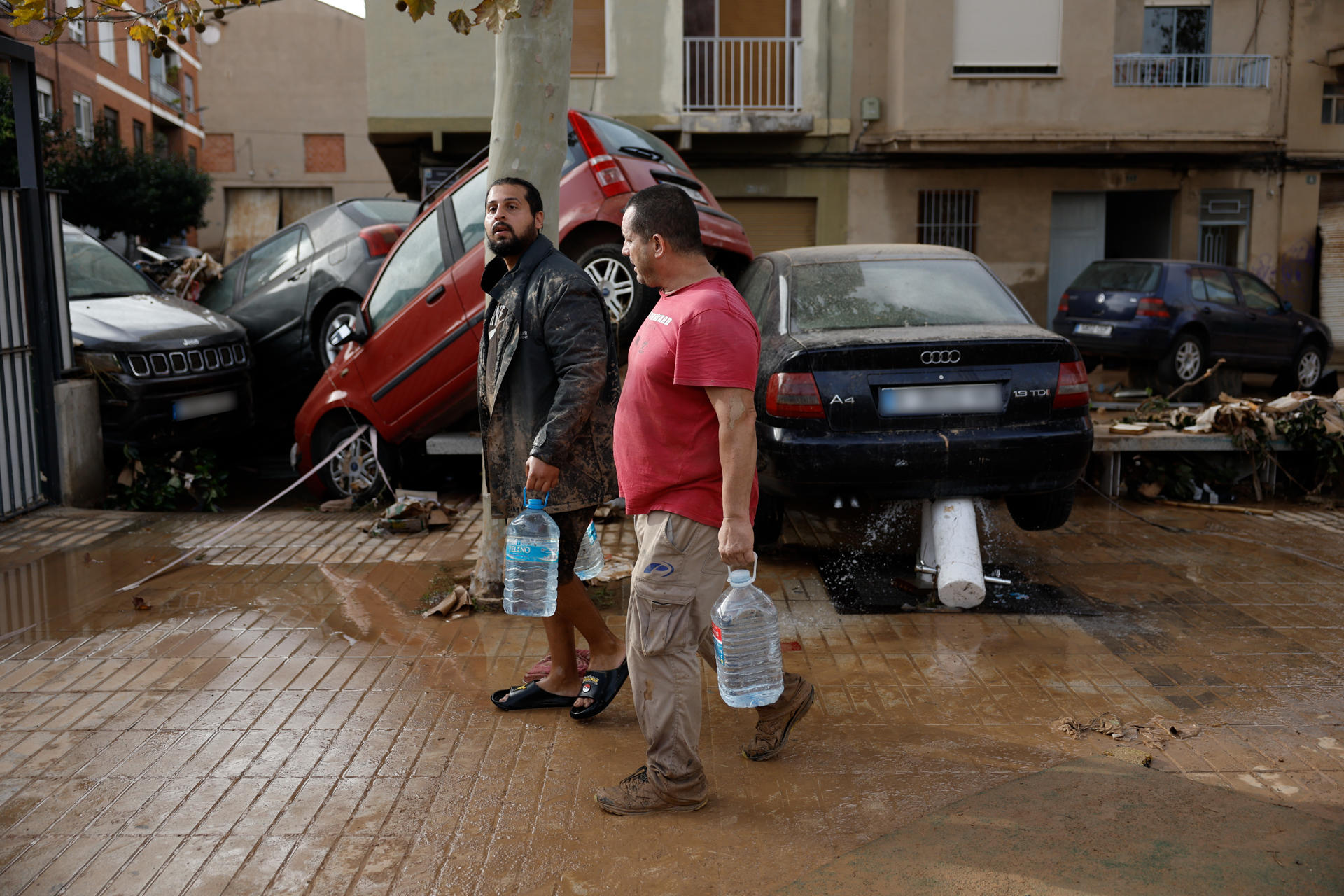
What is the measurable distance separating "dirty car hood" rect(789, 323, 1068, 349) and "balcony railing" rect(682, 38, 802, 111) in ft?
48.2

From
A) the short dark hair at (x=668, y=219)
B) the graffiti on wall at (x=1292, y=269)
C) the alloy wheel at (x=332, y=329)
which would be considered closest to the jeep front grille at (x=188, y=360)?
the alloy wheel at (x=332, y=329)

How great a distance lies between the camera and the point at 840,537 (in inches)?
280

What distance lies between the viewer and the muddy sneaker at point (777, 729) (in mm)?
3736

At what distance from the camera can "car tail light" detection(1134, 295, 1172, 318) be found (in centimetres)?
1478

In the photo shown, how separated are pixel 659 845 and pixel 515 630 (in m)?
2.20

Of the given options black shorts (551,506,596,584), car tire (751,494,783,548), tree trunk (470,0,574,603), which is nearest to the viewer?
black shorts (551,506,596,584)

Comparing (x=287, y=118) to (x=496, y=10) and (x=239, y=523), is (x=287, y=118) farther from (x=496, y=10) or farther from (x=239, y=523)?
(x=496, y=10)

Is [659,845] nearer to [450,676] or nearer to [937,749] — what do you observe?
[937,749]

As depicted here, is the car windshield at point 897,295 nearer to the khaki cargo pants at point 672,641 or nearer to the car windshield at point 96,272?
the khaki cargo pants at point 672,641

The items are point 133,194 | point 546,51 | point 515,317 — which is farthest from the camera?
point 133,194

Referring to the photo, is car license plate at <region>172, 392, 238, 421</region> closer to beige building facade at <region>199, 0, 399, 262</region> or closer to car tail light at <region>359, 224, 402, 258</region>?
car tail light at <region>359, 224, 402, 258</region>

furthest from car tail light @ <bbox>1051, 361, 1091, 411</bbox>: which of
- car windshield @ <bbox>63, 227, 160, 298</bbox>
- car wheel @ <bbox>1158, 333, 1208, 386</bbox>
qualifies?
car wheel @ <bbox>1158, 333, 1208, 386</bbox>

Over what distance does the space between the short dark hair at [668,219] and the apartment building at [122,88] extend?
24.2m

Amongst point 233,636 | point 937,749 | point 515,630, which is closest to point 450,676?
point 515,630
